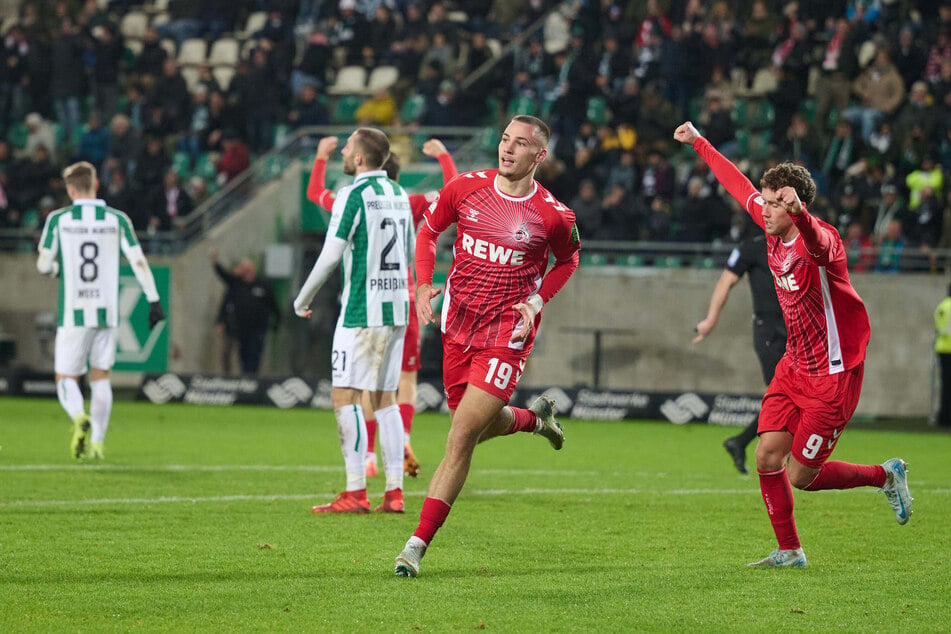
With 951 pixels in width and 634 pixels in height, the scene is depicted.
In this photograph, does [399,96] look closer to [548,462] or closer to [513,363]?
[548,462]

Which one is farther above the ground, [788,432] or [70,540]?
[788,432]

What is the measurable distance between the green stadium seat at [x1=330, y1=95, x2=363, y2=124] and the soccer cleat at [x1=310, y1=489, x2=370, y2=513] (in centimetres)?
1832

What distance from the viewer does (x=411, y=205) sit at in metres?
12.3

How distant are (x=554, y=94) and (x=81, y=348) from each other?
43.3ft

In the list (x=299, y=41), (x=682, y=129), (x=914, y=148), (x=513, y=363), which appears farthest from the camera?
(x=299, y=41)

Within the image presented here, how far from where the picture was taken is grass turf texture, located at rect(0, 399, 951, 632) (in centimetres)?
636

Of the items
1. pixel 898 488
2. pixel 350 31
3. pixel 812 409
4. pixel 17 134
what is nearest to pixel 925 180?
pixel 350 31

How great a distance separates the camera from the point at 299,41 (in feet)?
98.8

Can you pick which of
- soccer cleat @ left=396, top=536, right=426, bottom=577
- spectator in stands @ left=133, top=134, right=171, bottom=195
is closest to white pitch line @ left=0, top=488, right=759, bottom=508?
soccer cleat @ left=396, top=536, right=426, bottom=577

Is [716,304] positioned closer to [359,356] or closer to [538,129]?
[359,356]

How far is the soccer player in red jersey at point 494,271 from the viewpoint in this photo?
7633 mm

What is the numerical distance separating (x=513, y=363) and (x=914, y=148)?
15.5 metres

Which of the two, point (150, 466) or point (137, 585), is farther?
point (150, 466)

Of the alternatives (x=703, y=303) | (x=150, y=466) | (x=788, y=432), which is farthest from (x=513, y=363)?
(x=703, y=303)
